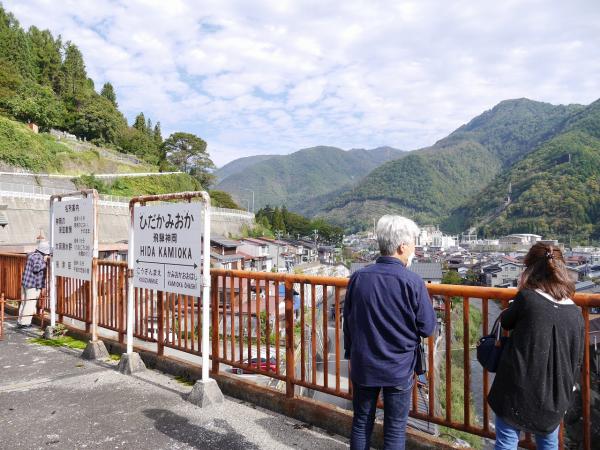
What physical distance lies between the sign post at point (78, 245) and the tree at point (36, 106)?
144 feet

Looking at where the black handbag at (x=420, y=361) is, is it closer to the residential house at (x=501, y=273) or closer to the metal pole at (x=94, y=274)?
the metal pole at (x=94, y=274)

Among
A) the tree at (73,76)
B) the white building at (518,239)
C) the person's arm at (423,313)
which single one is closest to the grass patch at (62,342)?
the person's arm at (423,313)

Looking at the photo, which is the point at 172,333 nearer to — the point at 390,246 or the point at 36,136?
the point at 390,246

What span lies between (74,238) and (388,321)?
5108mm

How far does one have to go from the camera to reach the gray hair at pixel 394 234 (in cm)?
234

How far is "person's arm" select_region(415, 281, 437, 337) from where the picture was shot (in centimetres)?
223

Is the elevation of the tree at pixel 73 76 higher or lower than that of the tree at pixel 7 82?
higher

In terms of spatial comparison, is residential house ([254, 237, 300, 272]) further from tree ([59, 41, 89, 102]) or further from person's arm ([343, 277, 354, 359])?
person's arm ([343, 277, 354, 359])

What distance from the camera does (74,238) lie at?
593cm

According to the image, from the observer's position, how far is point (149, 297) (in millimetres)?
5371

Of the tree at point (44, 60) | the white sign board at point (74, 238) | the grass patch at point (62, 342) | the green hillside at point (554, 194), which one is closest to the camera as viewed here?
the white sign board at point (74, 238)

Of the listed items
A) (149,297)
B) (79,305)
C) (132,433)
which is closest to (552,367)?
(132,433)

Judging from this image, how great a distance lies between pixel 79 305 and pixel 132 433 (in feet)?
11.6

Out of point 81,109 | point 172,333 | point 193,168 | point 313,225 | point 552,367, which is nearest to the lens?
point 552,367
